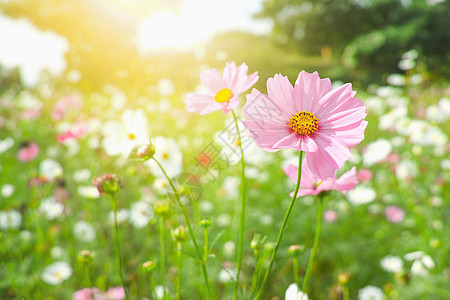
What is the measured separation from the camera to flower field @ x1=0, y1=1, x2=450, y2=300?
15.6 inches

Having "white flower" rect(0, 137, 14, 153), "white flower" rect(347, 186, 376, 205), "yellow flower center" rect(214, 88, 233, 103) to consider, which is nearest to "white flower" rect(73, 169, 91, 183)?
"white flower" rect(0, 137, 14, 153)

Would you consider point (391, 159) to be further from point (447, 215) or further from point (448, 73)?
point (448, 73)

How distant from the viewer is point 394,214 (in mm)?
1573

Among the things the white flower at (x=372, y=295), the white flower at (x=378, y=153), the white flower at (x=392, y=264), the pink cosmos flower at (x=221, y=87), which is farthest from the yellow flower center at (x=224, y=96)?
the white flower at (x=378, y=153)

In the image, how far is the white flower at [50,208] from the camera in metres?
1.53

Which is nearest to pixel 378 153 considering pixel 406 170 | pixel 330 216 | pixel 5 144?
pixel 406 170

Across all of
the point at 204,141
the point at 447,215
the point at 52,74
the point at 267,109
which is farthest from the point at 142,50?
the point at 267,109

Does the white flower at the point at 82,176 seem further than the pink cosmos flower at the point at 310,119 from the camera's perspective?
Yes

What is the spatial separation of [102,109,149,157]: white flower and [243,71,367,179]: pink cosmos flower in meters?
0.25

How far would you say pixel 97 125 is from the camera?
2182 millimetres

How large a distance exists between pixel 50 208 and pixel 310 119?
145cm

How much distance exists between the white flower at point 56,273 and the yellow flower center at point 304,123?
107cm

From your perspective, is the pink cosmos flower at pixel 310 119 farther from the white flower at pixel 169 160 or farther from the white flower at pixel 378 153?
the white flower at pixel 378 153

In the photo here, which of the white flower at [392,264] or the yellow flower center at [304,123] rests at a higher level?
the yellow flower center at [304,123]
